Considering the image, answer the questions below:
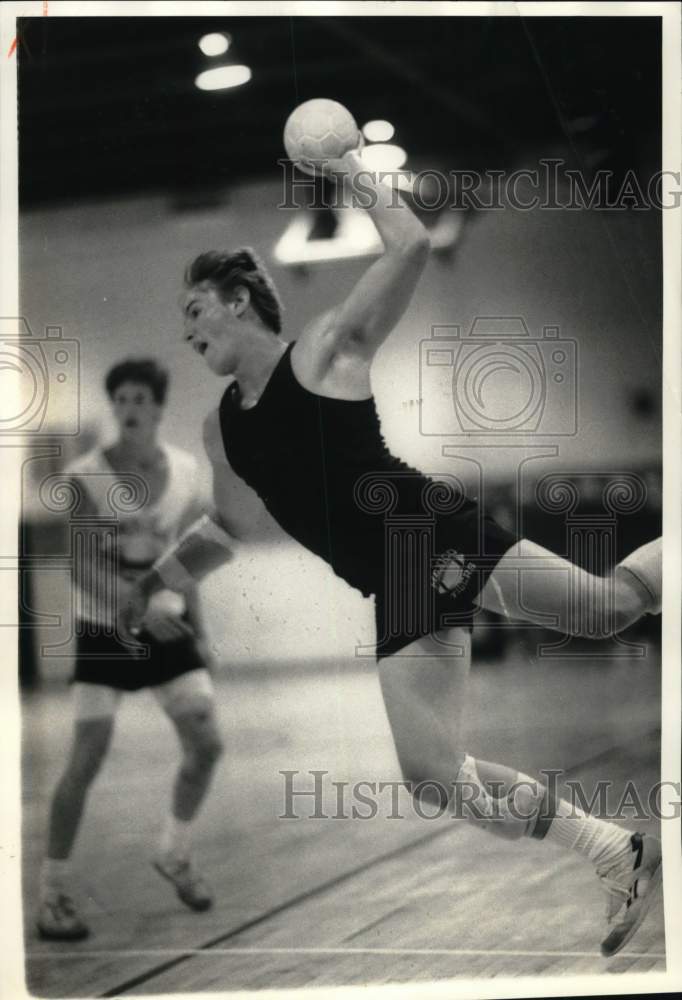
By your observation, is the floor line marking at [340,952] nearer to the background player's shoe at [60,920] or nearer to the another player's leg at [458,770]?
the background player's shoe at [60,920]

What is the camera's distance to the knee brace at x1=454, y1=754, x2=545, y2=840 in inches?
86.0

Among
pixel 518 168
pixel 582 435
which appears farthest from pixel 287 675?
pixel 518 168

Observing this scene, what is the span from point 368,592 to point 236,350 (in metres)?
Result: 0.62

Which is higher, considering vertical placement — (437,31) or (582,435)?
(437,31)

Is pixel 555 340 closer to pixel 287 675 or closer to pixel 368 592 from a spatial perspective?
pixel 368 592

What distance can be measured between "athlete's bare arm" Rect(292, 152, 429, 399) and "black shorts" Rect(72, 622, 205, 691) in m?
0.71

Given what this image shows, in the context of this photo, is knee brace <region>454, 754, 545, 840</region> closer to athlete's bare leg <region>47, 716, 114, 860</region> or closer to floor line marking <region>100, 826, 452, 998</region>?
floor line marking <region>100, 826, 452, 998</region>

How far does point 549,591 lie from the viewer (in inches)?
86.6

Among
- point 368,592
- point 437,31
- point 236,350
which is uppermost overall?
point 437,31

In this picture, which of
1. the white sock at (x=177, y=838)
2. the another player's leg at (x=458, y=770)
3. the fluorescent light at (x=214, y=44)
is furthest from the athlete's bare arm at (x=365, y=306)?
the white sock at (x=177, y=838)

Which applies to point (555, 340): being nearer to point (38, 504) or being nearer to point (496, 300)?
point (496, 300)

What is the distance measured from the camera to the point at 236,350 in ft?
7.12

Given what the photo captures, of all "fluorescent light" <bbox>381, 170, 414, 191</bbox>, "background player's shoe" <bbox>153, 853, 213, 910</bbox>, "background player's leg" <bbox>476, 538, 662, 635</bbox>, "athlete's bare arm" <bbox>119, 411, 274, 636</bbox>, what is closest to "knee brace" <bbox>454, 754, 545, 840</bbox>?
"background player's leg" <bbox>476, 538, 662, 635</bbox>

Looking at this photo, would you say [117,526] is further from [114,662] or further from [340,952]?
[340,952]
